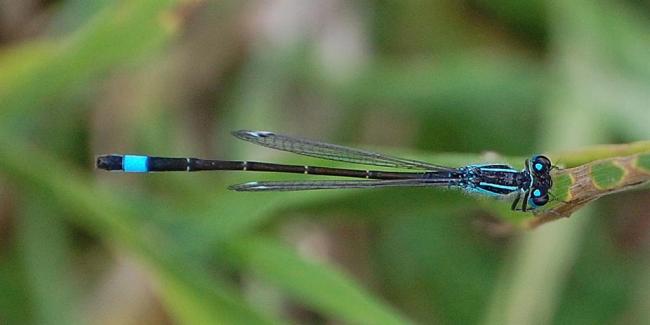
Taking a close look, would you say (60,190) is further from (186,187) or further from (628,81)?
(628,81)

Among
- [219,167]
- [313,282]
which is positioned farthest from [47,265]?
[313,282]

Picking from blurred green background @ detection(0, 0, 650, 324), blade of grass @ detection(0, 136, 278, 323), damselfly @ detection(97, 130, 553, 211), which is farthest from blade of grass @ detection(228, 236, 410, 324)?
damselfly @ detection(97, 130, 553, 211)

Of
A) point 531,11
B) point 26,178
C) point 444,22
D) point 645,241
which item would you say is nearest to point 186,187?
point 26,178

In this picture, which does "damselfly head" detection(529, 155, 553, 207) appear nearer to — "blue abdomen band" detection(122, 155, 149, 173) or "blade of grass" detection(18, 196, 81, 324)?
"blue abdomen band" detection(122, 155, 149, 173)

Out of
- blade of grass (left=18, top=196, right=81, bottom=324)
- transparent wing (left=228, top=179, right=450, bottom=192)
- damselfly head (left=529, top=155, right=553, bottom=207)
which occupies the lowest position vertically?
blade of grass (left=18, top=196, right=81, bottom=324)

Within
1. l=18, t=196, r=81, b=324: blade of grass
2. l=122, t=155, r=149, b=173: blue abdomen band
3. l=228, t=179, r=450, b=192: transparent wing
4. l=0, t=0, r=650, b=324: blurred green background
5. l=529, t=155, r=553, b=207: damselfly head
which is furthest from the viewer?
l=18, t=196, r=81, b=324: blade of grass

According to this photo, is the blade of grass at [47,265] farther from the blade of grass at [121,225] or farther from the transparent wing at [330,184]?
the transparent wing at [330,184]

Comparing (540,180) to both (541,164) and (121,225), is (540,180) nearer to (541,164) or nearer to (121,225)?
(541,164)
